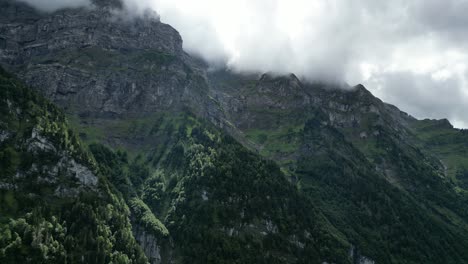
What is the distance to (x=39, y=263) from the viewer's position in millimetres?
199750

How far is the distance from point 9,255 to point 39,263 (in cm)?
1268

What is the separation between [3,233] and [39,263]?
65.9 feet

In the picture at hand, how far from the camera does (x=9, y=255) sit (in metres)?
194

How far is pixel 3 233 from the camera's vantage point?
199 meters

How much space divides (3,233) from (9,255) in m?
10.9
